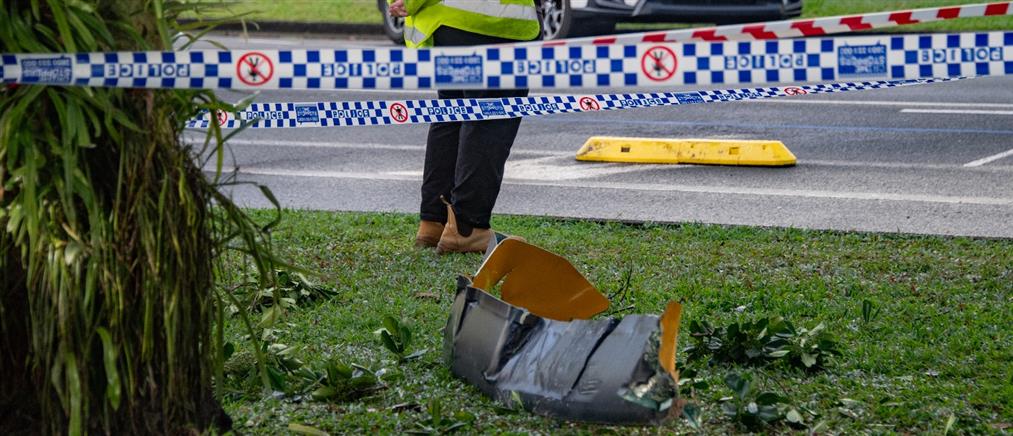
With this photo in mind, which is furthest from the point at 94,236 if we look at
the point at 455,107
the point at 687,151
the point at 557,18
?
the point at 557,18

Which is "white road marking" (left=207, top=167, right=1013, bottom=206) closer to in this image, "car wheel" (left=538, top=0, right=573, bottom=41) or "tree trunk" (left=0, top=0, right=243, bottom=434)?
"tree trunk" (left=0, top=0, right=243, bottom=434)

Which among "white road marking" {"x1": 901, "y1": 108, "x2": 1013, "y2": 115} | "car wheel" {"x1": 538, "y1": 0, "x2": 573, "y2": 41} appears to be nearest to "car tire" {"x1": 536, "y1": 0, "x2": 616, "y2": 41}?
"car wheel" {"x1": 538, "y1": 0, "x2": 573, "y2": 41}

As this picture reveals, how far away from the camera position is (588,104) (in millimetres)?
5867

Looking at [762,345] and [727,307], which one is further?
[727,307]

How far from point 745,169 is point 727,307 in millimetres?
3483

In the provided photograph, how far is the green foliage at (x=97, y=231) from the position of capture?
2455 mm

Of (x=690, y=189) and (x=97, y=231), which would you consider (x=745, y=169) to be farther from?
(x=97, y=231)

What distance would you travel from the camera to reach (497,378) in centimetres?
323

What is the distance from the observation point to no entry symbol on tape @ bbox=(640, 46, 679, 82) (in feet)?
10.3


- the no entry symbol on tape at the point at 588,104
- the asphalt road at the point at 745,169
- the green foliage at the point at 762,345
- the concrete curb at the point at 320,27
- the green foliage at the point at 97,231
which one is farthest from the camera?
the concrete curb at the point at 320,27

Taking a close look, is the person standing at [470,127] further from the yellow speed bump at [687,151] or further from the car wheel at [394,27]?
the car wheel at [394,27]

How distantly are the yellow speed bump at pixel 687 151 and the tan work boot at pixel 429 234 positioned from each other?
2.73 m

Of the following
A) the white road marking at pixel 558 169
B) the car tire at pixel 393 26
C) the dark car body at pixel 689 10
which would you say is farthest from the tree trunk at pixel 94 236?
the car tire at pixel 393 26

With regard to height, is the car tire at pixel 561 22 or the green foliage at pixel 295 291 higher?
the car tire at pixel 561 22
